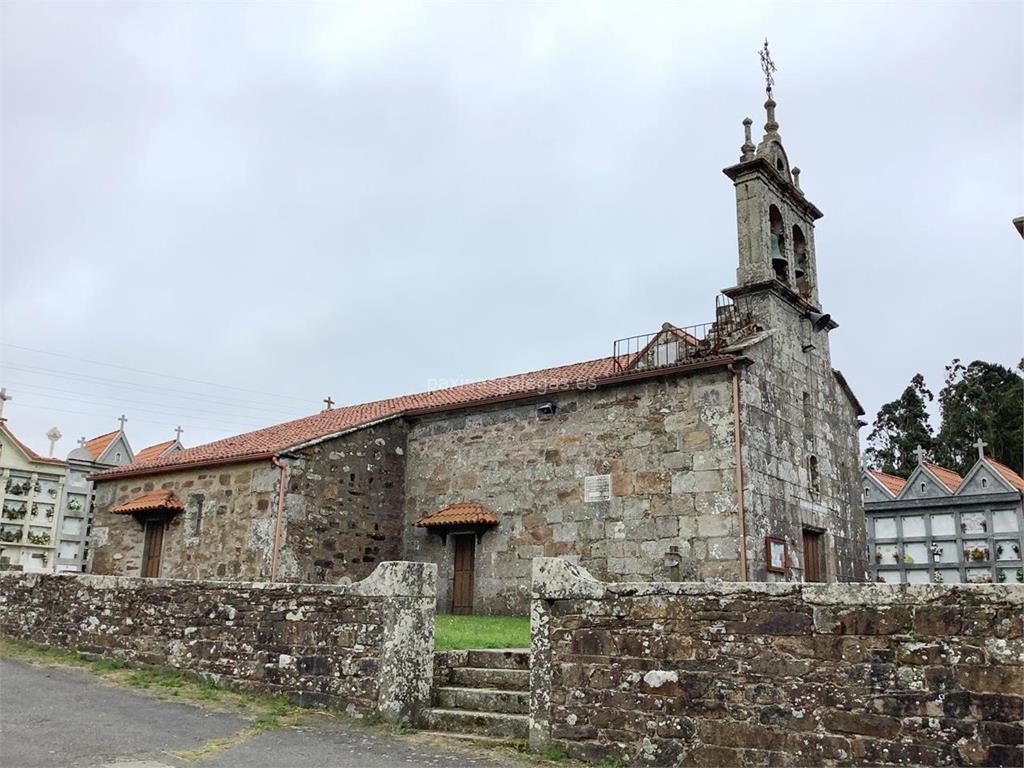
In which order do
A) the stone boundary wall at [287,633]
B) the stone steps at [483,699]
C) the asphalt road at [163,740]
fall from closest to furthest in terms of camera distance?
the asphalt road at [163,740], the stone steps at [483,699], the stone boundary wall at [287,633]

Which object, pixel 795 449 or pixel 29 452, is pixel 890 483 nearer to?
pixel 795 449

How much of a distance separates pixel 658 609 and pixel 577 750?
1.37m

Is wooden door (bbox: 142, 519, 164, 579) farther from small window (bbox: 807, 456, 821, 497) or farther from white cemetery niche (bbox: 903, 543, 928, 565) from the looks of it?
white cemetery niche (bbox: 903, 543, 928, 565)

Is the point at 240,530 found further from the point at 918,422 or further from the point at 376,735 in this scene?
the point at 918,422

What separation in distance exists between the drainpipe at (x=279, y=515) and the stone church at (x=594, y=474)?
28 mm

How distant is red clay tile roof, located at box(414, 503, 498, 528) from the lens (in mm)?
15211

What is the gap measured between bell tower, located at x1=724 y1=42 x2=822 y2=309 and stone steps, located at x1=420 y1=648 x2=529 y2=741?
29.8ft

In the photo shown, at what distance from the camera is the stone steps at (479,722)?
7375 millimetres

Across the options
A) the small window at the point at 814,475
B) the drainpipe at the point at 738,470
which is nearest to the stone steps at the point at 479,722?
the drainpipe at the point at 738,470

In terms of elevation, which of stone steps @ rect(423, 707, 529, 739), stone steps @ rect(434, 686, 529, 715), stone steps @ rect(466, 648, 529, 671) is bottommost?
stone steps @ rect(423, 707, 529, 739)

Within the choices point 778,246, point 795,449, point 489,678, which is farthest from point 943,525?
point 489,678

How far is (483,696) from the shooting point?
805 cm

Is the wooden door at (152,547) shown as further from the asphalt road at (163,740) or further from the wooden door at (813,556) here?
the wooden door at (813,556)

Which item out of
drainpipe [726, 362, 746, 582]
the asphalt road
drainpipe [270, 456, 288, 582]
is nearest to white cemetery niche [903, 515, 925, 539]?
drainpipe [726, 362, 746, 582]
